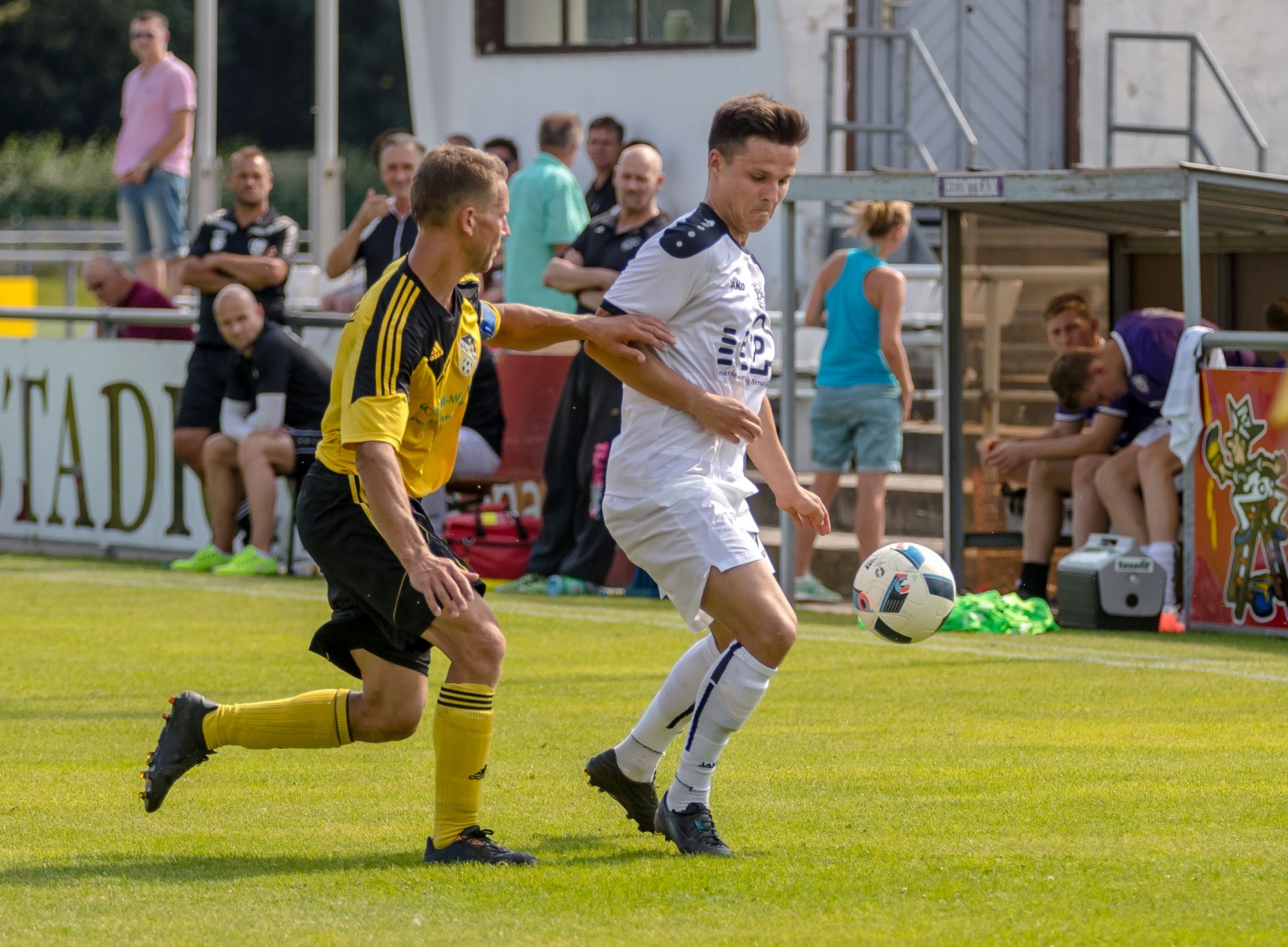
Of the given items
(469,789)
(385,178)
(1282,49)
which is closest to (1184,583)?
(385,178)

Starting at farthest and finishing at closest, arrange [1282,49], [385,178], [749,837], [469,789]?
[1282,49] → [385,178] → [749,837] → [469,789]

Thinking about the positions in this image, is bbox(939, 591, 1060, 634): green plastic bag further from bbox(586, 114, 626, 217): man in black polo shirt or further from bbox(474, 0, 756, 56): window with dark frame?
bbox(474, 0, 756, 56): window with dark frame

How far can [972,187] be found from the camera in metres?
12.2

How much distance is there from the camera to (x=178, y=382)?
577 inches

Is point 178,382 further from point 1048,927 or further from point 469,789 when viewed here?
point 1048,927

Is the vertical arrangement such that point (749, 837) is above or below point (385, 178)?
below

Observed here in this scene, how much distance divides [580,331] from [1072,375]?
6.81m

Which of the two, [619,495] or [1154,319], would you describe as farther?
[1154,319]

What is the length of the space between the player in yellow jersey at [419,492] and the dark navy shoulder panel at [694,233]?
0.71 ft

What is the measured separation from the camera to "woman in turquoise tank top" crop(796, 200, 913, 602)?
12.4 m

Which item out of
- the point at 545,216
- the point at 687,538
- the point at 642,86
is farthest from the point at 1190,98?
the point at 687,538

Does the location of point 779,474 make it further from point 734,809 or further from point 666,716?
point 734,809

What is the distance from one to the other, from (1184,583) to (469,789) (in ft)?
22.2

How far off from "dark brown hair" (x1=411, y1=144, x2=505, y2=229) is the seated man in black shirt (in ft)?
25.1
